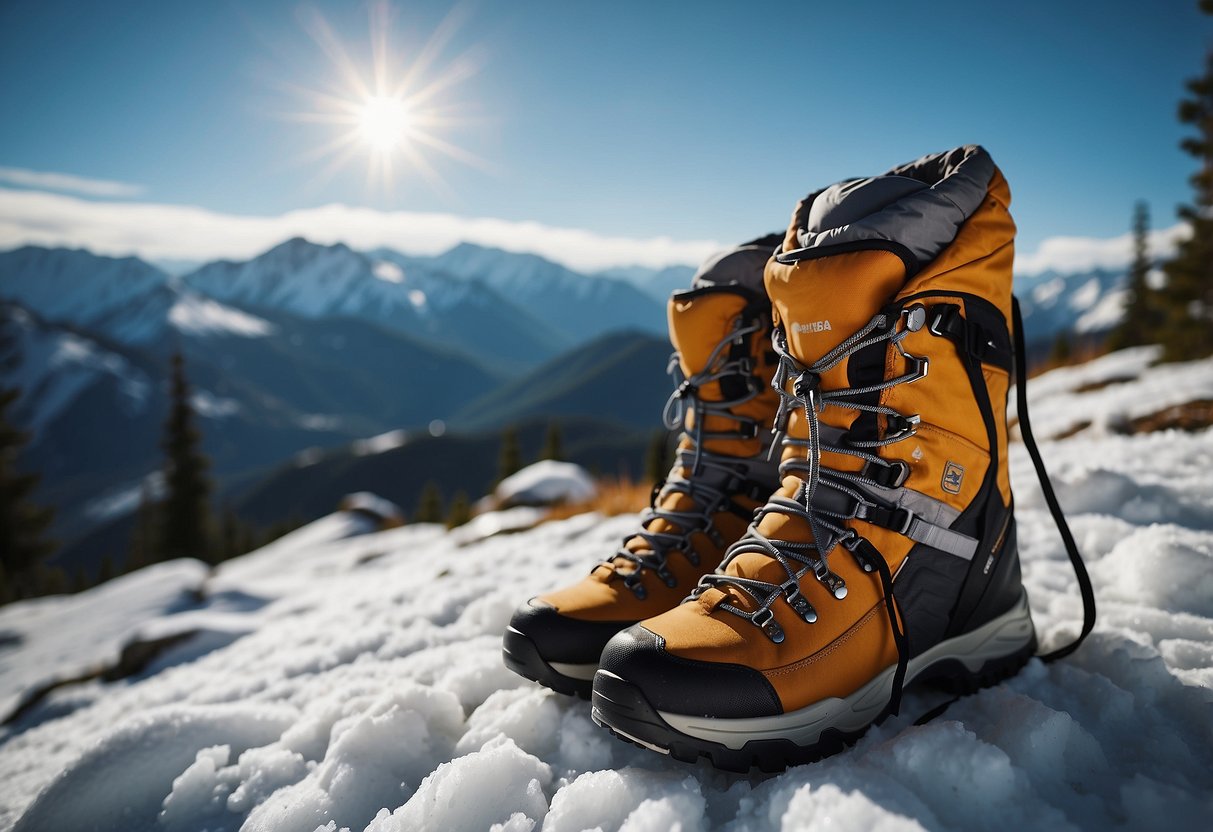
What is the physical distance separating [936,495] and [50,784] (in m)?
2.29

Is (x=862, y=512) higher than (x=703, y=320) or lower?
lower

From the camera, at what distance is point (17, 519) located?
26.0 m

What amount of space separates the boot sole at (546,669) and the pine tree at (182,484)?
34421 mm

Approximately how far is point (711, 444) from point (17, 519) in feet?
114

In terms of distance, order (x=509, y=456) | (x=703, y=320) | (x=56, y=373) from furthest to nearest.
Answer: (x=56, y=373)
(x=509, y=456)
(x=703, y=320)

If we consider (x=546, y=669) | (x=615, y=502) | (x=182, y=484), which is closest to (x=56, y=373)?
(x=182, y=484)

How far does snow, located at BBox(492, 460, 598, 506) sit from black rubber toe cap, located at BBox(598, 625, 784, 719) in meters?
6.15

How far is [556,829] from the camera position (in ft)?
3.75

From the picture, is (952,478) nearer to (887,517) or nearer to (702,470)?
(887,517)

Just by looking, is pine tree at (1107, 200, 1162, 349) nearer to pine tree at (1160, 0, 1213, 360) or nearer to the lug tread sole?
pine tree at (1160, 0, 1213, 360)

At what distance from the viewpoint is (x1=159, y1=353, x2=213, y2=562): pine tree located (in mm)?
30266

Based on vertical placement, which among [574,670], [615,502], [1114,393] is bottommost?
[615,502]

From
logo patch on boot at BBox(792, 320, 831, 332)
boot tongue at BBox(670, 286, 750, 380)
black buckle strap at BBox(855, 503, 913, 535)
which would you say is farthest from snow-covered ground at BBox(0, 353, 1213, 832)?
boot tongue at BBox(670, 286, 750, 380)

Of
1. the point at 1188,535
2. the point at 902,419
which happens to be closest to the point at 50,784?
the point at 902,419
